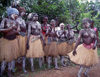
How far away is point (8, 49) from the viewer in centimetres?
371

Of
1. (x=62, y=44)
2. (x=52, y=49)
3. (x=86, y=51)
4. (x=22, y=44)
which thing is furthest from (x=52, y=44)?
(x=86, y=51)

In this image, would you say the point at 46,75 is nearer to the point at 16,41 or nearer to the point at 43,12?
the point at 16,41

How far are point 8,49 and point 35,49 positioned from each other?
1026 mm

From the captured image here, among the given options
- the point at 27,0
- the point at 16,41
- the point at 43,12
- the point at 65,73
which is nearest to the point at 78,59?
the point at 65,73

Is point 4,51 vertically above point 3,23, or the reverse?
point 3,23

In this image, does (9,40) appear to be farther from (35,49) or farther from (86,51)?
(86,51)

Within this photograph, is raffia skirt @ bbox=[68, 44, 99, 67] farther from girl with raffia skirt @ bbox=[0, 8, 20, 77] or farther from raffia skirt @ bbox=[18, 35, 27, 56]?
girl with raffia skirt @ bbox=[0, 8, 20, 77]

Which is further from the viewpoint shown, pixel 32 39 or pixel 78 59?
pixel 32 39

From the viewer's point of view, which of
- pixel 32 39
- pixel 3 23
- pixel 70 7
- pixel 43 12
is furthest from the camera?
pixel 70 7

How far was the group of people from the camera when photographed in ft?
12.2

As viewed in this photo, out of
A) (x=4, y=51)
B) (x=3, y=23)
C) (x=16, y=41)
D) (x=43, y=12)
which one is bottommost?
(x=4, y=51)

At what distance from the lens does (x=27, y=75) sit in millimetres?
4188

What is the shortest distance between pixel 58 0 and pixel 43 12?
1.13m

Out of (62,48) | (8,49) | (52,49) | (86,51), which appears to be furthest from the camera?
(62,48)
